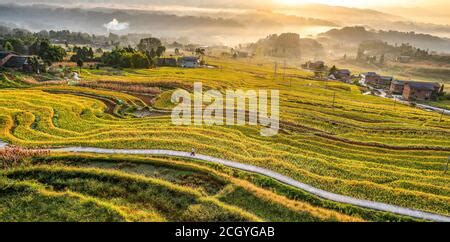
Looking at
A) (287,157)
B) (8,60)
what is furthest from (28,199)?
(8,60)

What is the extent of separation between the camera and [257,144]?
160 ft

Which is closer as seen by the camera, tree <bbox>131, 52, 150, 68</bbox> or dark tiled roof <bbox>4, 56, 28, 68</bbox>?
dark tiled roof <bbox>4, 56, 28, 68</bbox>

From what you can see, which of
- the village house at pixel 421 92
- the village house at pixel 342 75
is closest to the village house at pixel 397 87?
the village house at pixel 421 92

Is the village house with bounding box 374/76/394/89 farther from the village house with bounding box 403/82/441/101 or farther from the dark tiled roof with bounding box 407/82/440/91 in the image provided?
the village house with bounding box 403/82/441/101

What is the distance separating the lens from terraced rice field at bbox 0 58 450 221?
33188 mm

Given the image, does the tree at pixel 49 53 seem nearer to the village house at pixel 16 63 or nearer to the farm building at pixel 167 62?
the village house at pixel 16 63

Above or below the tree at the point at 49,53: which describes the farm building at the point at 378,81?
below

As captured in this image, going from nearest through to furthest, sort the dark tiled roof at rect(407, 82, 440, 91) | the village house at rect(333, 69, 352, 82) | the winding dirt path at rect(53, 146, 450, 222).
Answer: the winding dirt path at rect(53, 146, 450, 222) < the dark tiled roof at rect(407, 82, 440, 91) < the village house at rect(333, 69, 352, 82)

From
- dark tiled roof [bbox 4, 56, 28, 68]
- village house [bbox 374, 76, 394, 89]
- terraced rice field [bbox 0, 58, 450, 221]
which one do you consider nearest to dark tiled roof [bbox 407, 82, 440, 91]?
village house [bbox 374, 76, 394, 89]

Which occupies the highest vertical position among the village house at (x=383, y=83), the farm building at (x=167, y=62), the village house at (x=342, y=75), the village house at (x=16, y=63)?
the village house at (x=16, y=63)

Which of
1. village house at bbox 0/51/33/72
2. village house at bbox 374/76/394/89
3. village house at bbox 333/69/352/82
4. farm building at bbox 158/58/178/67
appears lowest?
village house at bbox 374/76/394/89

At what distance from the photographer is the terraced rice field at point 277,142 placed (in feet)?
109
